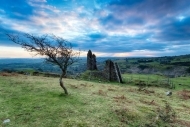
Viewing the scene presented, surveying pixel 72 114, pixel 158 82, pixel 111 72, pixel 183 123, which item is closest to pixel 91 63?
pixel 111 72

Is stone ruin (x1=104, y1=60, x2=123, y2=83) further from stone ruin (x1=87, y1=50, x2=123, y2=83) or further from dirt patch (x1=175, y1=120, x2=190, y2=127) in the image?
dirt patch (x1=175, y1=120, x2=190, y2=127)

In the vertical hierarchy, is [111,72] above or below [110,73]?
above

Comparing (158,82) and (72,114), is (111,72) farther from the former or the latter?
(72,114)

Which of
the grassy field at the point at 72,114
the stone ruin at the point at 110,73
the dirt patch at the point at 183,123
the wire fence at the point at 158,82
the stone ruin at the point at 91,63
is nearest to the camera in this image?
the grassy field at the point at 72,114

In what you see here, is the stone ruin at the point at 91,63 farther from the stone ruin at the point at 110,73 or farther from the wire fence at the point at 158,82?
the wire fence at the point at 158,82

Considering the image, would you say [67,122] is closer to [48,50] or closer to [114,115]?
[114,115]

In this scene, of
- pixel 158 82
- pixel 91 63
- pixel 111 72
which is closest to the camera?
pixel 158 82

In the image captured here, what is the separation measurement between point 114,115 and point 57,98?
642cm

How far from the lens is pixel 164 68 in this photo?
527 feet

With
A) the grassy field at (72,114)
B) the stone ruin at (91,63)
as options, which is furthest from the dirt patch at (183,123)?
the stone ruin at (91,63)

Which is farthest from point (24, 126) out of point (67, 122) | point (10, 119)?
point (67, 122)

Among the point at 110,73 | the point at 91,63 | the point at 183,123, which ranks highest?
the point at 91,63

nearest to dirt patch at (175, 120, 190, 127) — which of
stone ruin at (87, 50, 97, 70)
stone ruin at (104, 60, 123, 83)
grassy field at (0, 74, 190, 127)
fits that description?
grassy field at (0, 74, 190, 127)

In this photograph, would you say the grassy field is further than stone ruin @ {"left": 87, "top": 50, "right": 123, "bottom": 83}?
No
